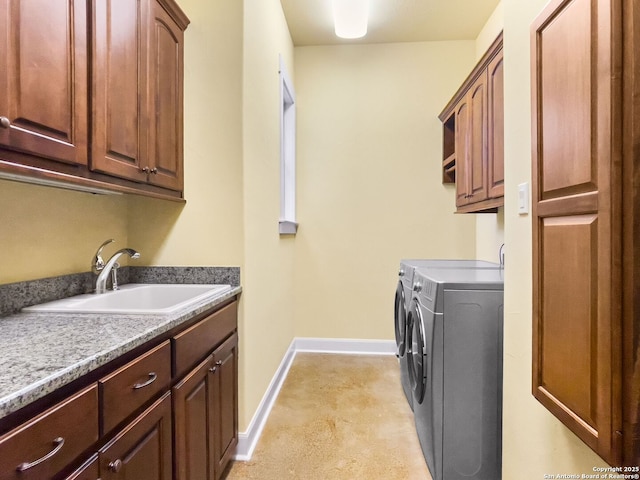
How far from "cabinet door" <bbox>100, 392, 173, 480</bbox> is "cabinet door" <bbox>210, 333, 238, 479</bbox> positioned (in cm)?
34

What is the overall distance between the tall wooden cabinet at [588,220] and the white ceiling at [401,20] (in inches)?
82.9

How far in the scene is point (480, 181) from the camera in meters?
2.29

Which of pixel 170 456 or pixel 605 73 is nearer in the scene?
pixel 605 73

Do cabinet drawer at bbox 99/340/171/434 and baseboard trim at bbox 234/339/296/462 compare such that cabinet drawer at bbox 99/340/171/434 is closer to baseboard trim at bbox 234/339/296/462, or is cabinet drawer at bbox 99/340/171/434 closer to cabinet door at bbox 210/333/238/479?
cabinet door at bbox 210/333/238/479

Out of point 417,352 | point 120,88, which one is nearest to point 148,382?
point 120,88

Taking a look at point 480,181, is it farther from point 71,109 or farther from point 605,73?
point 71,109

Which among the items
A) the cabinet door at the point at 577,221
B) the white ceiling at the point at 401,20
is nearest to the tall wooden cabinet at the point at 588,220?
the cabinet door at the point at 577,221

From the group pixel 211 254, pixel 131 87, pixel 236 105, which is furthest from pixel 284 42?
pixel 211 254

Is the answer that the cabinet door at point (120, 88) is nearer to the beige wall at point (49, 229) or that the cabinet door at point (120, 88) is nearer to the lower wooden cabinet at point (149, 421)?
the beige wall at point (49, 229)

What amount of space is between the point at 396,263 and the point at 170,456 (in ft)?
8.50

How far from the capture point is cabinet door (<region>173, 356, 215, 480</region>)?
3.95 ft

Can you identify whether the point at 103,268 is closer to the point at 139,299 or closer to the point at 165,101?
the point at 139,299

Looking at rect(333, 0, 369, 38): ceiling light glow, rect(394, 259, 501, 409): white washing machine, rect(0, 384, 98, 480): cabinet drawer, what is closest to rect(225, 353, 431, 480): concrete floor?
rect(394, 259, 501, 409): white washing machine

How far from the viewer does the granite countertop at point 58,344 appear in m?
0.66
